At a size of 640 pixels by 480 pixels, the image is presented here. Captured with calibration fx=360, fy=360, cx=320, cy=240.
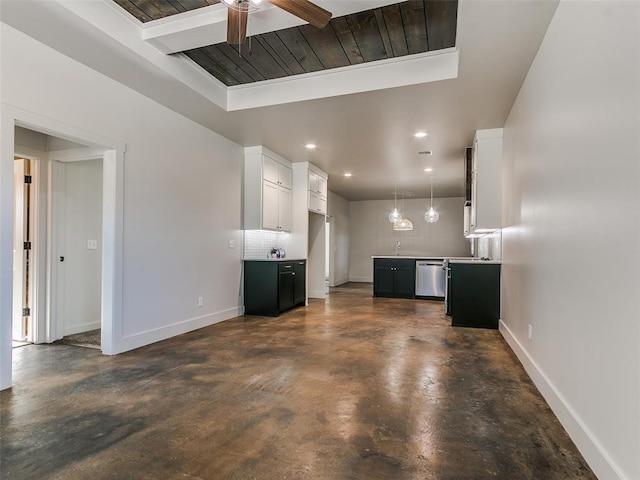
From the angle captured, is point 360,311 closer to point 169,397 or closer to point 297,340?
point 297,340

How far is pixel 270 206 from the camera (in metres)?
5.91

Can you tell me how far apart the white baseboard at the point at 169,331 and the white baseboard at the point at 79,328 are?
1.17 m

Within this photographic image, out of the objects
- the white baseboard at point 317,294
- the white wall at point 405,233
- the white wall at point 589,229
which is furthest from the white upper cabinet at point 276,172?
the white wall at point 405,233

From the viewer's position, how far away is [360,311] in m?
6.18

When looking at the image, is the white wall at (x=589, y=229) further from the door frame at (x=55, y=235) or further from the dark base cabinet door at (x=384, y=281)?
the dark base cabinet door at (x=384, y=281)

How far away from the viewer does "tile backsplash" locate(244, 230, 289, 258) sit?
5.83 metres

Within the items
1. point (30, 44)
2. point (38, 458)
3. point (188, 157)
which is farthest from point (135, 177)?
point (38, 458)

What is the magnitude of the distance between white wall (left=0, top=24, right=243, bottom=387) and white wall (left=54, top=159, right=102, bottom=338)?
1115 millimetres

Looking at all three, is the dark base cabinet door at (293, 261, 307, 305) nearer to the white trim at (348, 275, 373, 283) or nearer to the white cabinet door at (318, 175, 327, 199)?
the white cabinet door at (318, 175, 327, 199)

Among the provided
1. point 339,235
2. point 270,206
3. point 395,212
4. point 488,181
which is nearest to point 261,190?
point 270,206

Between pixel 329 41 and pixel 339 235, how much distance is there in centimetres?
776

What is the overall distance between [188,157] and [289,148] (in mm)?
1786

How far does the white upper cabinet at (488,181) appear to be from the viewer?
15.4 ft

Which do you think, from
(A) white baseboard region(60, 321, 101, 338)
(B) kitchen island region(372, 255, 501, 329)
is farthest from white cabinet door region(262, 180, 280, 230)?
(B) kitchen island region(372, 255, 501, 329)
